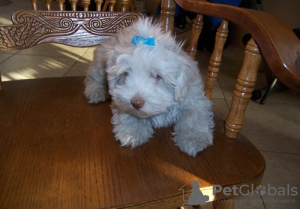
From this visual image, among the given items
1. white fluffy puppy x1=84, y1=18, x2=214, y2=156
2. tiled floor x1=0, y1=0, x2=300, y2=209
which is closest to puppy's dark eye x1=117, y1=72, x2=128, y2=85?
white fluffy puppy x1=84, y1=18, x2=214, y2=156

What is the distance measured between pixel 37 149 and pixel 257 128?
1944 mm

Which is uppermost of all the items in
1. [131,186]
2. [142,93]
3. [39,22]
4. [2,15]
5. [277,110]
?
[39,22]

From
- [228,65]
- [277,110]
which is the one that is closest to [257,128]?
[277,110]

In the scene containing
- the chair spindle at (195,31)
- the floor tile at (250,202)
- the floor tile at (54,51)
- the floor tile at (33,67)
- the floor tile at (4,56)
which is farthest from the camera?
Result: the floor tile at (54,51)

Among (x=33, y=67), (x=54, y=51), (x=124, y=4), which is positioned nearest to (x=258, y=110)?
(x=124, y=4)

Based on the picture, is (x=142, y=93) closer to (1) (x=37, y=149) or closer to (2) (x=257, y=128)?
(1) (x=37, y=149)

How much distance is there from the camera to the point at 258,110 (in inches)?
102

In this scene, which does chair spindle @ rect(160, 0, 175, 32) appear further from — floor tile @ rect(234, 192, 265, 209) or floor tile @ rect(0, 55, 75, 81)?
floor tile @ rect(0, 55, 75, 81)

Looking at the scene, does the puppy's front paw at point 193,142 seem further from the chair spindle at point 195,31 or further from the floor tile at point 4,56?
the floor tile at point 4,56

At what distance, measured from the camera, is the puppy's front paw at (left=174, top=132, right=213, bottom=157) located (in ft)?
3.01

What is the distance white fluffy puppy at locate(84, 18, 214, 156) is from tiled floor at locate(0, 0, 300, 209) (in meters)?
0.76

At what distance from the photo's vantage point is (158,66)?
95 centimetres

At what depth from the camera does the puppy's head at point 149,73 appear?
0.94 metres

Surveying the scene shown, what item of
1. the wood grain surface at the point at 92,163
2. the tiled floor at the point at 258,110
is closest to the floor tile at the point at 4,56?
the tiled floor at the point at 258,110
